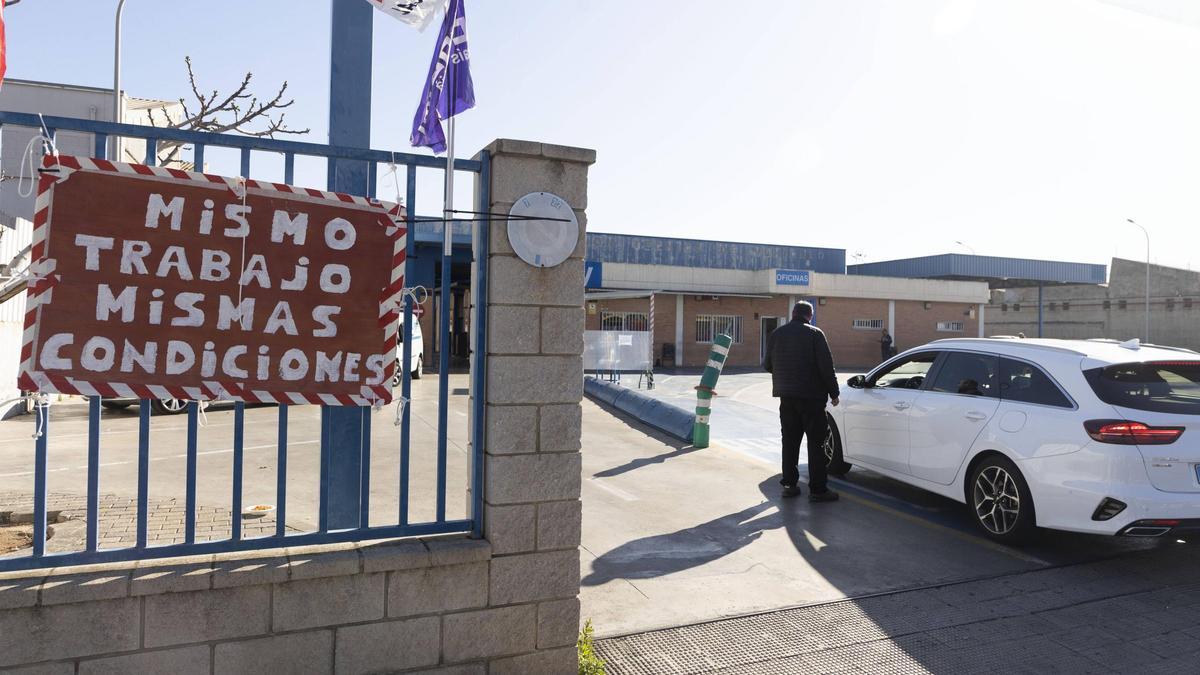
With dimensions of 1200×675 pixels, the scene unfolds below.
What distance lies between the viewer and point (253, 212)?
3.03 meters

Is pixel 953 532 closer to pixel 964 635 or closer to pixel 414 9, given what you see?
pixel 964 635

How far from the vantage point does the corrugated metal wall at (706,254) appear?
1769 inches

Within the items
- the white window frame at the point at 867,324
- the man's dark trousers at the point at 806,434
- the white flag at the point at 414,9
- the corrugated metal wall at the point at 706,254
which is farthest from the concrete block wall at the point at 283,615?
the corrugated metal wall at the point at 706,254

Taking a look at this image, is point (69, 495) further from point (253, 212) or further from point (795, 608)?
point (795, 608)

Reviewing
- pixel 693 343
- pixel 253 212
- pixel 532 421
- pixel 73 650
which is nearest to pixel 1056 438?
pixel 532 421

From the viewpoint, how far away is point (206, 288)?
295 cm

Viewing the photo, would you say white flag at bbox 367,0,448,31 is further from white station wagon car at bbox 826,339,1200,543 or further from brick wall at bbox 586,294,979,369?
brick wall at bbox 586,294,979,369

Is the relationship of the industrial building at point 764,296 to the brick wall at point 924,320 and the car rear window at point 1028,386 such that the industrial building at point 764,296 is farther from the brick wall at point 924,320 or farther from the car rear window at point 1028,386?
the car rear window at point 1028,386

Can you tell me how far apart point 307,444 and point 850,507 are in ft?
21.2

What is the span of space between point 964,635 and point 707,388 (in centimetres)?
573

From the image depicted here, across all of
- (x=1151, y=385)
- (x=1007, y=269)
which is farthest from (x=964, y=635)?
(x=1007, y=269)

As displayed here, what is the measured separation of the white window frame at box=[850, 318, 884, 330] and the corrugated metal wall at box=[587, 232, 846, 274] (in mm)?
9341

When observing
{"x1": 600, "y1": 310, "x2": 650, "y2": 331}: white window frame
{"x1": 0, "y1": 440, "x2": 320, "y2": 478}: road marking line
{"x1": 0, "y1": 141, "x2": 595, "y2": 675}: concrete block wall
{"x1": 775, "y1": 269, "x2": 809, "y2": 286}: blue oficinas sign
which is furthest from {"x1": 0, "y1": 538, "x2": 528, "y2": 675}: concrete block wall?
{"x1": 775, "y1": 269, "x2": 809, "y2": 286}: blue oficinas sign

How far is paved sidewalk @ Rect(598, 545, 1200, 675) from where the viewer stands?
379 centimetres
